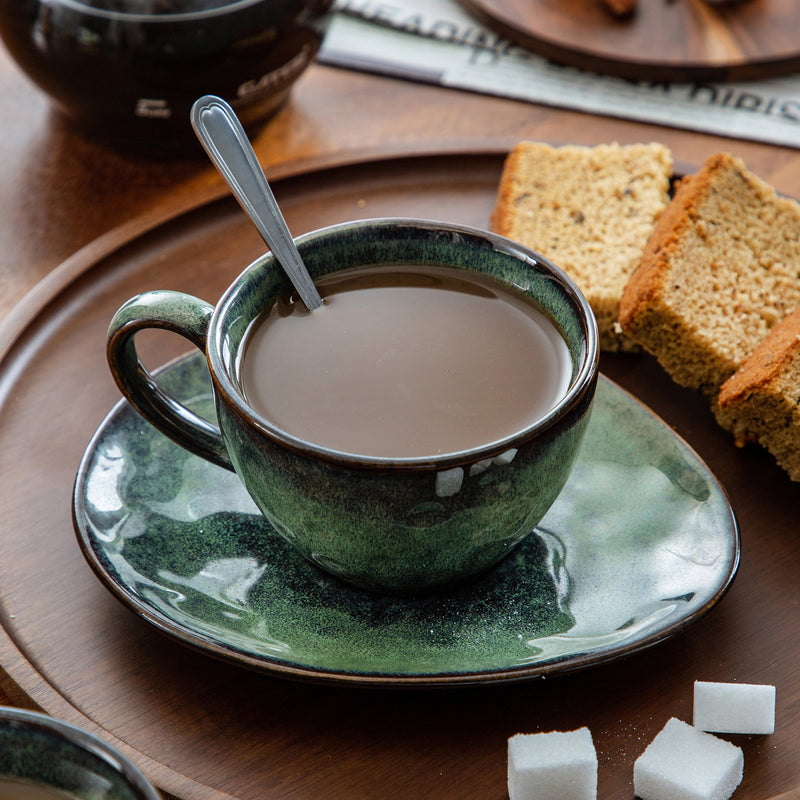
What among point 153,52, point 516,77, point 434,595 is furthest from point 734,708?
point 516,77

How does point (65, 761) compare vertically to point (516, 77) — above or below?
above

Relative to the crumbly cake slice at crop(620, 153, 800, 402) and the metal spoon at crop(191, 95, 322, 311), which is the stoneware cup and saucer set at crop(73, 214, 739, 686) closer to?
the metal spoon at crop(191, 95, 322, 311)

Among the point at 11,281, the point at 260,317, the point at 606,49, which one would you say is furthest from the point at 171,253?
the point at 606,49

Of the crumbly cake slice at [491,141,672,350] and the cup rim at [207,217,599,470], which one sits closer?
the cup rim at [207,217,599,470]

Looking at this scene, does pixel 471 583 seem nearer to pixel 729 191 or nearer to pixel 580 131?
pixel 729 191

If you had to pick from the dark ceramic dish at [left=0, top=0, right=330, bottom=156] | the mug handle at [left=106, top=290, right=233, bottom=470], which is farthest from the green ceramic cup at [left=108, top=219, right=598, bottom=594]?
the dark ceramic dish at [left=0, top=0, right=330, bottom=156]

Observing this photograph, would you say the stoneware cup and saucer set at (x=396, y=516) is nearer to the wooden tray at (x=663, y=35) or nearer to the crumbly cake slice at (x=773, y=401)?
the crumbly cake slice at (x=773, y=401)

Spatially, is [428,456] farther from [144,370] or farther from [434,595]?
[144,370]
